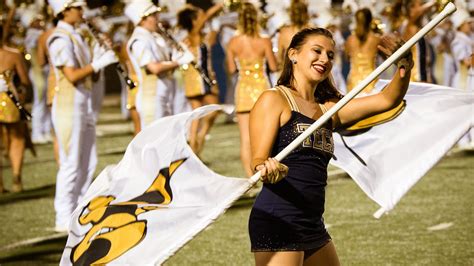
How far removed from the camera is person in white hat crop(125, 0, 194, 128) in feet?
29.3

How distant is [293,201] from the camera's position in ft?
13.0

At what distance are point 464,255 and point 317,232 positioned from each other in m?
2.87

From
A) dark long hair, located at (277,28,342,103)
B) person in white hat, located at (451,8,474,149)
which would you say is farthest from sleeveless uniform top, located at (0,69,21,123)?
person in white hat, located at (451,8,474,149)

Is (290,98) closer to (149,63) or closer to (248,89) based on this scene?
(149,63)

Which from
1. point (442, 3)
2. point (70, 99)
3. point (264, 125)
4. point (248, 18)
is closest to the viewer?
point (264, 125)

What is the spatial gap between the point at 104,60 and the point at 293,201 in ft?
14.5

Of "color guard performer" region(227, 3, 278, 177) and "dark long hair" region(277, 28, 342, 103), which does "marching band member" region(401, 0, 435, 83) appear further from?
"dark long hair" region(277, 28, 342, 103)

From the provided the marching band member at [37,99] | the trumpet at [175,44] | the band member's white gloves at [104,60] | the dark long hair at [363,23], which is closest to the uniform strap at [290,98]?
the band member's white gloves at [104,60]

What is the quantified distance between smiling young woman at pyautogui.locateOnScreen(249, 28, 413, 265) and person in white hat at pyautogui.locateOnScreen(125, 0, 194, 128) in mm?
4905

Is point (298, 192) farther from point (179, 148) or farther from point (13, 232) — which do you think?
point (13, 232)

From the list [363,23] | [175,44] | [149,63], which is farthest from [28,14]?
[149,63]

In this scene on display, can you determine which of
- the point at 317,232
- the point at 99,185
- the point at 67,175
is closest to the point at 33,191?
the point at 67,175

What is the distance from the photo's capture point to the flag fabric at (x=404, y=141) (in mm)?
4559

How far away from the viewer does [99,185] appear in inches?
173
